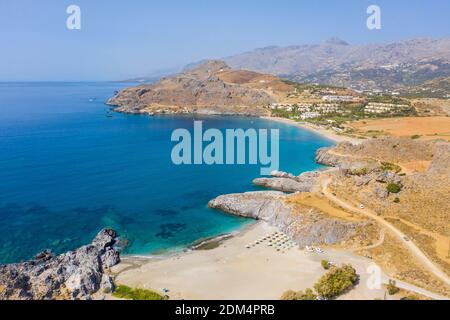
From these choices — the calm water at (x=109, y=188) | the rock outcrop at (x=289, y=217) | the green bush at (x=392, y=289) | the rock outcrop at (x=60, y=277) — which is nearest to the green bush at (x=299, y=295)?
the green bush at (x=392, y=289)

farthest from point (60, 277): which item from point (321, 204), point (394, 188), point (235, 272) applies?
point (394, 188)

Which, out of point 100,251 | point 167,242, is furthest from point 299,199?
point 100,251

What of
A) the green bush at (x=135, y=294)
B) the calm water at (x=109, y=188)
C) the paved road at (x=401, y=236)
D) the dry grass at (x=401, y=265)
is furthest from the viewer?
the calm water at (x=109, y=188)

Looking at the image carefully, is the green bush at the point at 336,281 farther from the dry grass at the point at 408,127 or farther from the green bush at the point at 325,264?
the dry grass at the point at 408,127

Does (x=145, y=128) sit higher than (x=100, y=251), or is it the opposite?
(x=145, y=128)

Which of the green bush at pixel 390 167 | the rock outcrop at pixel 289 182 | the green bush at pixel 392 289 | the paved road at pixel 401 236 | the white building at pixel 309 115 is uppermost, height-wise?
the white building at pixel 309 115

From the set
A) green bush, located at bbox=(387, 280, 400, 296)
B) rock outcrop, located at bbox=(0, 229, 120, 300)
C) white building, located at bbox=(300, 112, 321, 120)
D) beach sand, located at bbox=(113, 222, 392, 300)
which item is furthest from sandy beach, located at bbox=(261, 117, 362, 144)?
rock outcrop, located at bbox=(0, 229, 120, 300)
